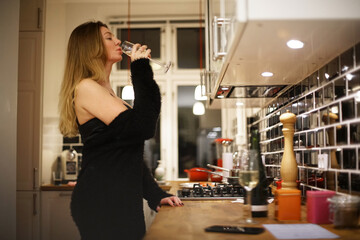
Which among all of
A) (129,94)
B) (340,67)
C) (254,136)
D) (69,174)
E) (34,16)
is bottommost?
(69,174)

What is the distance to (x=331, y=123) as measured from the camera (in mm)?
1455

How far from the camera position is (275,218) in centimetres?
127

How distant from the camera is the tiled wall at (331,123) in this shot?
1.26 meters

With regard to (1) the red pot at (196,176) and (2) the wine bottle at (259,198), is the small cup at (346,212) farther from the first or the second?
(1) the red pot at (196,176)

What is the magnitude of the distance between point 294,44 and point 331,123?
1.11 ft

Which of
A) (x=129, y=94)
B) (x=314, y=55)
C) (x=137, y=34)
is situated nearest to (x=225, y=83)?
(x=314, y=55)

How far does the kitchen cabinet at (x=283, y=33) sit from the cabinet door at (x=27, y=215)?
2541 mm

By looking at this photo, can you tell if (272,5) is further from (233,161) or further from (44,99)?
(44,99)

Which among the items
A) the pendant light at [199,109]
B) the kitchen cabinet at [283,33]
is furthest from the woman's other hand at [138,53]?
the pendant light at [199,109]

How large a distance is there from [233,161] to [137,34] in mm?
2689

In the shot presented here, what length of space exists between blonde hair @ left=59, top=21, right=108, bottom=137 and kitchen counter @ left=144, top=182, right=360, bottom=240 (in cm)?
54

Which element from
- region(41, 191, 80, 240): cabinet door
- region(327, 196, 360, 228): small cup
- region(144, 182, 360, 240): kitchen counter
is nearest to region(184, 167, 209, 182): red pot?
region(41, 191, 80, 240): cabinet door

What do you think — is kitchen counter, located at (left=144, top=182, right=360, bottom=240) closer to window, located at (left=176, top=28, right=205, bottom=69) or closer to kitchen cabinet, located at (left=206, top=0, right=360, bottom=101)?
kitchen cabinet, located at (left=206, top=0, right=360, bottom=101)

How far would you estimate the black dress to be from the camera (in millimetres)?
1462
